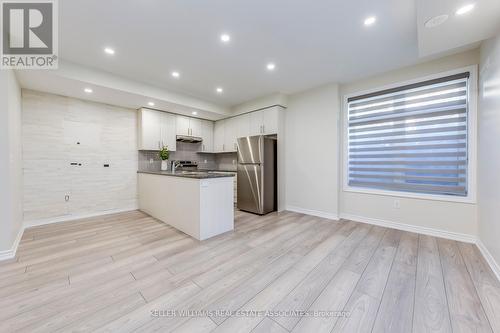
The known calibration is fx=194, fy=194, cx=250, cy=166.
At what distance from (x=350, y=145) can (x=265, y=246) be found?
2520 millimetres

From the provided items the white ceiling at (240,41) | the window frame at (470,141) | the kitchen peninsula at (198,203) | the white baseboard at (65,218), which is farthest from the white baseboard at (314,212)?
the white baseboard at (65,218)

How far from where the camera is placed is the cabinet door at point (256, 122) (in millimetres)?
4543

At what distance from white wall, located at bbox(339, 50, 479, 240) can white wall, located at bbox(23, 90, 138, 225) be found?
4.66m

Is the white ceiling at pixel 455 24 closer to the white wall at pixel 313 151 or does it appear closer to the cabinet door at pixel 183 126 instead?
the white wall at pixel 313 151

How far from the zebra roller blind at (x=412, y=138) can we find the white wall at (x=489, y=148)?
270mm

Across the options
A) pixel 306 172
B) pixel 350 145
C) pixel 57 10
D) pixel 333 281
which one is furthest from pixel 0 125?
pixel 350 145

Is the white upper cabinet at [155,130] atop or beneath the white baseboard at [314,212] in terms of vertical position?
atop

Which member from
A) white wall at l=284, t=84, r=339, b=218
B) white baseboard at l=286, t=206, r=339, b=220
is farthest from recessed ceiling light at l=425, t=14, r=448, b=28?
white baseboard at l=286, t=206, r=339, b=220

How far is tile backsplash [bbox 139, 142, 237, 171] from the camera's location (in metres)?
4.68

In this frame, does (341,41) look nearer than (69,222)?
Yes

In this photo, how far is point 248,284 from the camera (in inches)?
68.1

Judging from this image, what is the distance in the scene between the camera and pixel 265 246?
251 centimetres

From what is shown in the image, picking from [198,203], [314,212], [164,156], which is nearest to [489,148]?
[314,212]

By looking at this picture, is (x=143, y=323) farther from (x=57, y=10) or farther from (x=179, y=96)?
(x=179, y=96)
